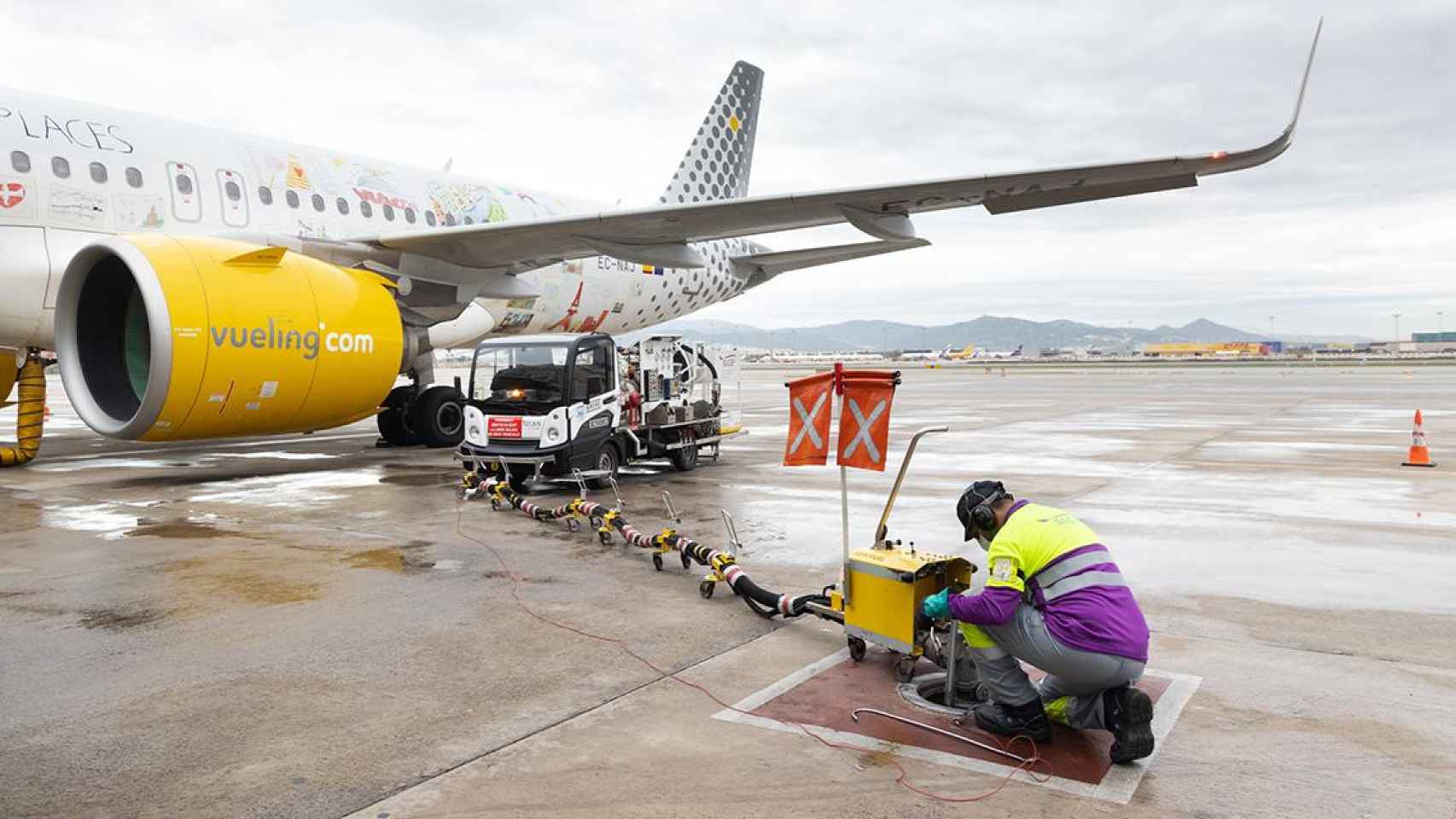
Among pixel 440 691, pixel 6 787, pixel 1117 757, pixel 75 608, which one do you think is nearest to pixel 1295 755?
pixel 1117 757

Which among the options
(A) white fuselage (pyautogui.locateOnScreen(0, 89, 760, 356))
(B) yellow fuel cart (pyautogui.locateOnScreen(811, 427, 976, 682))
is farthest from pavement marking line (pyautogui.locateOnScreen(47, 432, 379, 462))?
(B) yellow fuel cart (pyautogui.locateOnScreen(811, 427, 976, 682))

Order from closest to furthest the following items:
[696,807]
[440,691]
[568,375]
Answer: [696,807], [440,691], [568,375]

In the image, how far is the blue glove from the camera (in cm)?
406

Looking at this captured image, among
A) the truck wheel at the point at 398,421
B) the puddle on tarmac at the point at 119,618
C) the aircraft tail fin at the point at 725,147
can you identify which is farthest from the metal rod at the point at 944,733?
the aircraft tail fin at the point at 725,147

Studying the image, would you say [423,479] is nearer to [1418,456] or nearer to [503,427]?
[503,427]

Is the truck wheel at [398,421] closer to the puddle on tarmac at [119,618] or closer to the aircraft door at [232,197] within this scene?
the aircraft door at [232,197]

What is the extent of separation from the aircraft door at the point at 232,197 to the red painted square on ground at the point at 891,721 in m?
10.3

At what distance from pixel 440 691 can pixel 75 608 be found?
107 inches

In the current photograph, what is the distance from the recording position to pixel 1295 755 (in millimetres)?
Result: 3668

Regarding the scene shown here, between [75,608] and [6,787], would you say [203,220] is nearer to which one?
[75,608]

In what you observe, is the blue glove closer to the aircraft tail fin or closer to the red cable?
the red cable

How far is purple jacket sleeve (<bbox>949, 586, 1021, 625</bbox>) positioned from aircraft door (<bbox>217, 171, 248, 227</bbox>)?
35.8ft

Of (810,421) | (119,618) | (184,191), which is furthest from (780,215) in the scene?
(119,618)

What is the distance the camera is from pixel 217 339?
921 centimetres
